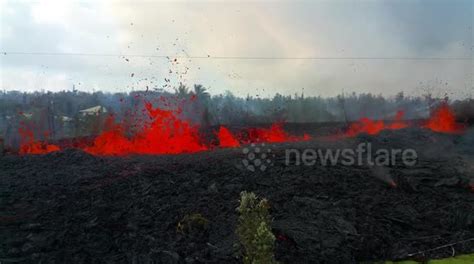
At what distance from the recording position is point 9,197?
35.3 ft

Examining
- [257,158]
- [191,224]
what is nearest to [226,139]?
[257,158]

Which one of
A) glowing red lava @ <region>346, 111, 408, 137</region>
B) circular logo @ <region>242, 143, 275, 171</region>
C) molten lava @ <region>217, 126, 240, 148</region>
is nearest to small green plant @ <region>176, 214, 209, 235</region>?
circular logo @ <region>242, 143, 275, 171</region>

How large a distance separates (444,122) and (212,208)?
47.5 ft

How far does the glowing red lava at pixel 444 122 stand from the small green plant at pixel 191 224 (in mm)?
13685

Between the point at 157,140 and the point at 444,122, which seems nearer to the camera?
the point at 157,140

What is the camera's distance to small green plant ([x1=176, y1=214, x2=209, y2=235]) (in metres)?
9.40

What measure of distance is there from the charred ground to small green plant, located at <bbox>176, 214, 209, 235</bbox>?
10 cm

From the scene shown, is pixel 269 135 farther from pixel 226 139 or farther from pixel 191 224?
pixel 191 224

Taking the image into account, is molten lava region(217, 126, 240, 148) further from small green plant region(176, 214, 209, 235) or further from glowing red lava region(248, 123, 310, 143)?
small green plant region(176, 214, 209, 235)

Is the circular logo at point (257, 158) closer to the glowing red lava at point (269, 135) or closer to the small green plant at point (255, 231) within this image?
the small green plant at point (255, 231)

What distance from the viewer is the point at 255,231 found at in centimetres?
697

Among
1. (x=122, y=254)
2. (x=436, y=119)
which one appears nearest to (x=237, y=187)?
(x=122, y=254)

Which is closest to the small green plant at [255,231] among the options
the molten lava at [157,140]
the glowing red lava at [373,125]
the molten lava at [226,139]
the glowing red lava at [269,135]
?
the molten lava at [157,140]

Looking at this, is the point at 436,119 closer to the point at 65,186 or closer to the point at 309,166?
the point at 309,166
